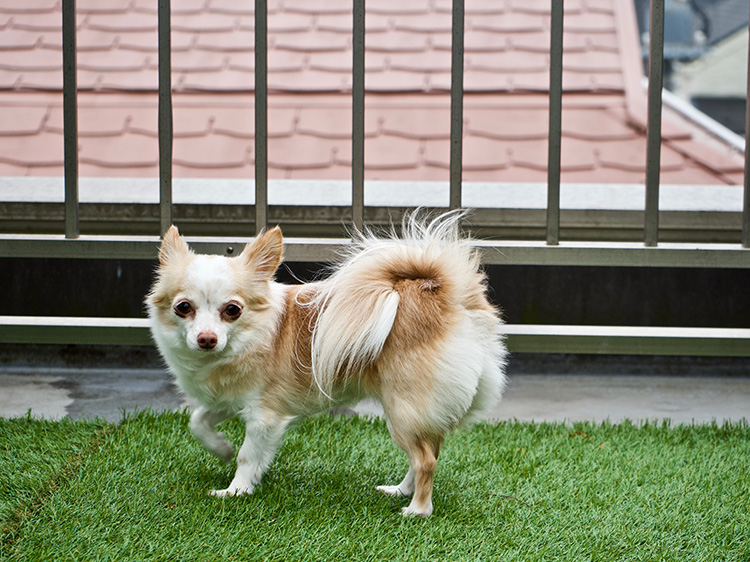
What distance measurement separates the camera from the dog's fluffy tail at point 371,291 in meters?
2.00

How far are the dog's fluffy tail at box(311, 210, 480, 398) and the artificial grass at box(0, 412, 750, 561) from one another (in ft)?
1.27

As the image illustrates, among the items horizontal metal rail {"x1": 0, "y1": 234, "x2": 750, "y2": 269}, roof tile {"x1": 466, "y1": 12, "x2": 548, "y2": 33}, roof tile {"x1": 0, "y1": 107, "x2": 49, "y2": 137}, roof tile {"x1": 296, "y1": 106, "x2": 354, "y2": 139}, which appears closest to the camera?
horizontal metal rail {"x1": 0, "y1": 234, "x2": 750, "y2": 269}

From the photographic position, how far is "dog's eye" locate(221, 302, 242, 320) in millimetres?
2033

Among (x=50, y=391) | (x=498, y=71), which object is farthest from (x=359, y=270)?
(x=498, y=71)

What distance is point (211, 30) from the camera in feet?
16.9

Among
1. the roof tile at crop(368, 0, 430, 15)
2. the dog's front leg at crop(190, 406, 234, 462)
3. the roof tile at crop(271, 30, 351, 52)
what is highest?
the roof tile at crop(368, 0, 430, 15)

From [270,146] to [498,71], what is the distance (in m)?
1.62

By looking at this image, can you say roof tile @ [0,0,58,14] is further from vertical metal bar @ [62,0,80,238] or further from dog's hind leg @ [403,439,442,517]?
dog's hind leg @ [403,439,442,517]

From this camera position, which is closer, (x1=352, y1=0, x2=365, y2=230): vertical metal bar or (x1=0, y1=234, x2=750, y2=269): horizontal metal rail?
(x1=352, y1=0, x2=365, y2=230): vertical metal bar

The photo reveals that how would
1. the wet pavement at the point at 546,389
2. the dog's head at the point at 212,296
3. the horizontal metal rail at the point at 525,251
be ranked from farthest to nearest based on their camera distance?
the wet pavement at the point at 546,389 → the horizontal metal rail at the point at 525,251 → the dog's head at the point at 212,296

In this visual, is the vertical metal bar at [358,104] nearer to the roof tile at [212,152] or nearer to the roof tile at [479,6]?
the roof tile at [212,152]

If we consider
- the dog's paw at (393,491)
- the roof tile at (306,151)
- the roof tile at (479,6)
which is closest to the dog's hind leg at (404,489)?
the dog's paw at (393,491)

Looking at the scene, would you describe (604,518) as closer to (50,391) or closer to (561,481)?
(561,481)

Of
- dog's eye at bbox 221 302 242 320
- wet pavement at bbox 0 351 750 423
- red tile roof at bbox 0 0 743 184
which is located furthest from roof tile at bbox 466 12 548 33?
dog's eye at bbox 221 302 242 320
